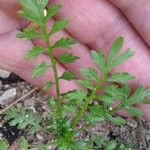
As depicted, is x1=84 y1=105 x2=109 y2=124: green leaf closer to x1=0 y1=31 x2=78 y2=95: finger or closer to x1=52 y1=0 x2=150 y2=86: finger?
x1=52 y1=0 x2=150 y2=86: finger

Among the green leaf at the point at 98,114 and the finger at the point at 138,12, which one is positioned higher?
the finger at the point at 138,12

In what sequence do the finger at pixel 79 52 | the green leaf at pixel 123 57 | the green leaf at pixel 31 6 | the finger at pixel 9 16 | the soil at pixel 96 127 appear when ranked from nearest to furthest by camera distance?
the green leaf at pixel 31 6 → the green leaf at pixel 123 57 → the finger at pixel 9 16 → the finger at pixel 79 52 → the soil at pixel 96 127

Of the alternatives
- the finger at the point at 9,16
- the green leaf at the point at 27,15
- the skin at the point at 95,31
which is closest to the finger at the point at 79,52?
the skin at the point at 95,31

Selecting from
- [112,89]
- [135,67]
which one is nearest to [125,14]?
[135,67]

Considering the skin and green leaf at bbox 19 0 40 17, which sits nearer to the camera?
green leaf at bbox 19 0 40 17

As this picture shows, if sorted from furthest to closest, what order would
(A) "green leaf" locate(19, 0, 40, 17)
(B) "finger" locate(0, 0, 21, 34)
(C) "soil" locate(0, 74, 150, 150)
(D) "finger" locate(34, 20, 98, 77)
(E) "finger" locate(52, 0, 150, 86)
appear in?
(C) "soil" locate(0, 74, 150, 150), (D) "finger" locate(34, 20, 98, 77), (E) "finger" locate(52, 0, 150, 86), (B) "finger" locate(0, 0, 21, 34), (A) "green leaf" locate(19, 0, 40, 17)

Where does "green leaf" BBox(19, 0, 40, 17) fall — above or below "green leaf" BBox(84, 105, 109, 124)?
above

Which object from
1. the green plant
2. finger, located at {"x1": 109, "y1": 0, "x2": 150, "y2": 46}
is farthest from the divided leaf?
finger, located at {"x1": 109, "y1": 0, "x2": 150, "y2": 46}

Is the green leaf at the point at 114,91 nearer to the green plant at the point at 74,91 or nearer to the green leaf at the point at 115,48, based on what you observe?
the green plant at the point at 74,91
